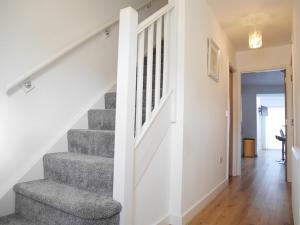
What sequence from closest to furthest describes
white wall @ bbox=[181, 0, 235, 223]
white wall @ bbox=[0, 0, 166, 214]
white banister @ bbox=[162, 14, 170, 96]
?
white wall @ bbox=[0, 0, 166, 214] < white banister @ bbox=[162, 14, 170, 96] < white wall @ bbox=[181, 0, 235, 223]

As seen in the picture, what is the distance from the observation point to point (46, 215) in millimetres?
1578

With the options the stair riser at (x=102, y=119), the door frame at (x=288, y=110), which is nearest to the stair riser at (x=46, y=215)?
the stair riser at (x=102, y=119)

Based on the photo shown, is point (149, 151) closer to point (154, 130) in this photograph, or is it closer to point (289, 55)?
point (154, 130)

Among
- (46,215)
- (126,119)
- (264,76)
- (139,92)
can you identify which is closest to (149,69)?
(139,92)

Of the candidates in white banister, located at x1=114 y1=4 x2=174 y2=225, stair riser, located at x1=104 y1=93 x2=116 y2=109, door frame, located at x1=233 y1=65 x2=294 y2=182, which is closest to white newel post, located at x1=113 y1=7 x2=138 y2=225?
white banister, located at x1=114 y1=4 x2=174 y2=225

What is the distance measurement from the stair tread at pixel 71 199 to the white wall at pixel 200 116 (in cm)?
90

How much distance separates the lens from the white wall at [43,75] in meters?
1.74

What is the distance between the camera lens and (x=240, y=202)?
286cm

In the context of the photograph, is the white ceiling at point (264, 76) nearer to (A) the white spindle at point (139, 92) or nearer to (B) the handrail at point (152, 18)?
(B) the handrail at point (152, 18)

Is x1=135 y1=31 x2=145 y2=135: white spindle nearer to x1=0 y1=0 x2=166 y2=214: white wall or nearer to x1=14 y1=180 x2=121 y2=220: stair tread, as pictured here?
x1=14 y1=180 x2=121 y2=220: stair tread

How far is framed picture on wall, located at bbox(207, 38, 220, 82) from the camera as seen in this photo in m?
2.82

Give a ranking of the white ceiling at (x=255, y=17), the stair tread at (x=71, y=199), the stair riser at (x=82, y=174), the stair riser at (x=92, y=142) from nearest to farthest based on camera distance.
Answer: the stair tread at (x=71, y=199), the stair riser at (x=82, y=174), the stair riser at (x=92, y=142), the white ceiling at (x=255, y=17)

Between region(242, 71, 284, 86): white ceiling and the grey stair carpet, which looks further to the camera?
region(242, 71, 284, 86): white ceiling

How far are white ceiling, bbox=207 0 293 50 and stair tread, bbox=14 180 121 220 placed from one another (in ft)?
8.15
